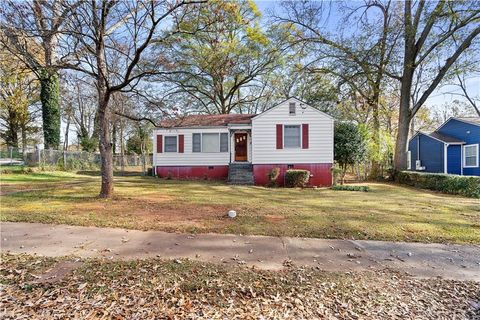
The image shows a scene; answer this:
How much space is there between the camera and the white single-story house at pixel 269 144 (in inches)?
574

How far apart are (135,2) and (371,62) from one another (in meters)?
15.1

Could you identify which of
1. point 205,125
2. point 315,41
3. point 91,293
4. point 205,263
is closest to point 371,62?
point 315,41

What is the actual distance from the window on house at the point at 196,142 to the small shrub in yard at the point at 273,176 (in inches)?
203

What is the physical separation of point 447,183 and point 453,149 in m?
8.42

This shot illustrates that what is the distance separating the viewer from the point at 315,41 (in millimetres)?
17469

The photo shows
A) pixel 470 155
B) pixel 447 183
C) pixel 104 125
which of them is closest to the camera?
pixel 104 125

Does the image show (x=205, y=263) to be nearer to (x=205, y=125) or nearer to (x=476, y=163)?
(x=205, y=125)

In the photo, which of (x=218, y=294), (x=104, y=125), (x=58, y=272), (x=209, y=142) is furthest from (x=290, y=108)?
(x=58, y=272)

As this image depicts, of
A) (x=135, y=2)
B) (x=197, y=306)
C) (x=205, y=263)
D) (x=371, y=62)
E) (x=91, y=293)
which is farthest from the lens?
(x=371, y=62)

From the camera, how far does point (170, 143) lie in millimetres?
17312

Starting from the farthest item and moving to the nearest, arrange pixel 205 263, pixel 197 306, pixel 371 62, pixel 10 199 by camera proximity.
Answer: pixel 371 62, pixel 10 199, pixel 205 263, pixel 197 306

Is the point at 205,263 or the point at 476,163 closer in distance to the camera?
the point at 205,263

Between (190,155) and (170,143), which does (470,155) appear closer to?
(190,155)

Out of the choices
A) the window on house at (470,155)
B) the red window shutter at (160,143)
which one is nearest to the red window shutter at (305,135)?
the red window shutter at (160,143)
